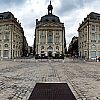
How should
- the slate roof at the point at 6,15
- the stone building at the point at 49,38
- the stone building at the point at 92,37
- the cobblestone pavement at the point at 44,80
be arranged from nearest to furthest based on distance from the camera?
the cobblestone pavement at the point at 44,80 → the stone building at the point at 92,37 → the slate roof at the point at 6,15 → the stone building at the point at 49,38

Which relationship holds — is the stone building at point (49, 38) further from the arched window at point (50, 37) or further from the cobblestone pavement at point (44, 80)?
the cobblestone pavement at point (44, 80)

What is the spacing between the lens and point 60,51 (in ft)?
321

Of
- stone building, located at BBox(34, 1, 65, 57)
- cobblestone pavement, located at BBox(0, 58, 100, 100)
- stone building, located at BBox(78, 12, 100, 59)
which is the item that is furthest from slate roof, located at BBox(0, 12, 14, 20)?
cobblestone pavement, located at BBox(0, 58, 100, 100)

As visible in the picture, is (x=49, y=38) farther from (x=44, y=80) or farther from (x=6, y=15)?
(x=44, y=80)

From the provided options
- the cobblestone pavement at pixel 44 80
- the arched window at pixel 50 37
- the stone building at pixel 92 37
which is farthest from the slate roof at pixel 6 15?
the cobblestone pavement at pixel 44 80

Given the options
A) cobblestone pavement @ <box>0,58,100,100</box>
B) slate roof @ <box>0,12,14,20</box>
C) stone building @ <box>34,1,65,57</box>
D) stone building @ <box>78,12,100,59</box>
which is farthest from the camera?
stone building @ <box>34,1,65,57</box>

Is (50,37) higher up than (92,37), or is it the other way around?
(50,37)

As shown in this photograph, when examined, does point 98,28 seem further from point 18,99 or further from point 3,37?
point 18,99

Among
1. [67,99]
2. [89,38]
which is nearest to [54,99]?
[67,99]

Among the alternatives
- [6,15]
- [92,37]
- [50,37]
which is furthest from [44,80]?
[50,37]

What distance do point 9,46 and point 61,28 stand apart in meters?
32.2

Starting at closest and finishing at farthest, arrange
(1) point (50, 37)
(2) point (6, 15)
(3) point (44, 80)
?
(3) point (44, 80) < (2) point (6, 15) < (1) point (50, 37)

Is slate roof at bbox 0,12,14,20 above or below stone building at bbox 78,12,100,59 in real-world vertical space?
above

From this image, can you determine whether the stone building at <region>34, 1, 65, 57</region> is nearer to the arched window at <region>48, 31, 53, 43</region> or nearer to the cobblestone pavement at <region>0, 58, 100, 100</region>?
the arched window at <region>48, 31, 53, 43</region>
